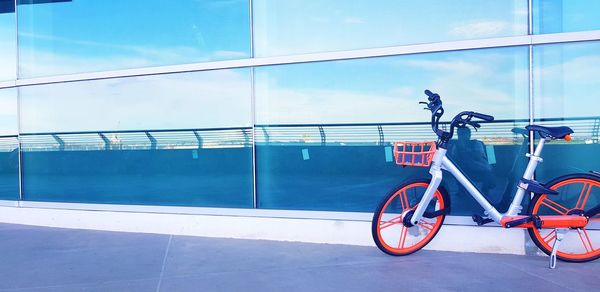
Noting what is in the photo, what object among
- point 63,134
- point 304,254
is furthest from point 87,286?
point 63,134

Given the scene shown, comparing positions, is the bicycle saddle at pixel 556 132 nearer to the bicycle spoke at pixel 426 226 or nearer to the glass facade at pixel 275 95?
the glass facade at pixel 275 95

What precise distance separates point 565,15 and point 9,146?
6444 millimetres

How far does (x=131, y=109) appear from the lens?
635 centimetres

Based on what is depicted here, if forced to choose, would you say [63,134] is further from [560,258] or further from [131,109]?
[560,258]

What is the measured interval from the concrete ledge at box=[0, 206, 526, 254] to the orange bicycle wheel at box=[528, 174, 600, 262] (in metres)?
0.27

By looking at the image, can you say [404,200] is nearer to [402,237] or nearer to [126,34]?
[402,237]

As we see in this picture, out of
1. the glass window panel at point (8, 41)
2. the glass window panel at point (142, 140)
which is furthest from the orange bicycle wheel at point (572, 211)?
the glass window panel at point (8, 41)

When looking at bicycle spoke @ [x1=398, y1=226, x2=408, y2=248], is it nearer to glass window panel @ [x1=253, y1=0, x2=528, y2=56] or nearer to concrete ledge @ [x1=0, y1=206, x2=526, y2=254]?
concrete ledge @ [x1=0, y1=206, x2=526, y2=254]

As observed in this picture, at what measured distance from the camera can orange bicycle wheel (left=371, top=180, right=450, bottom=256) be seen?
4.79 meters

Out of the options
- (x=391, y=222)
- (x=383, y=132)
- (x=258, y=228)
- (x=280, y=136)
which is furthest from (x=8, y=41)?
(x=391, y=222)

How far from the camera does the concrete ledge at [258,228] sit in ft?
16.2

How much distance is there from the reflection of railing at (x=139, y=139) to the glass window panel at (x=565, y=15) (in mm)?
2920

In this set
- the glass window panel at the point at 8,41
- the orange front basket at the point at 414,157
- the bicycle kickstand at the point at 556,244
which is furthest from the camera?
the glass window panel at the point at 8,41

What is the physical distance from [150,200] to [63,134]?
56.4 inches
